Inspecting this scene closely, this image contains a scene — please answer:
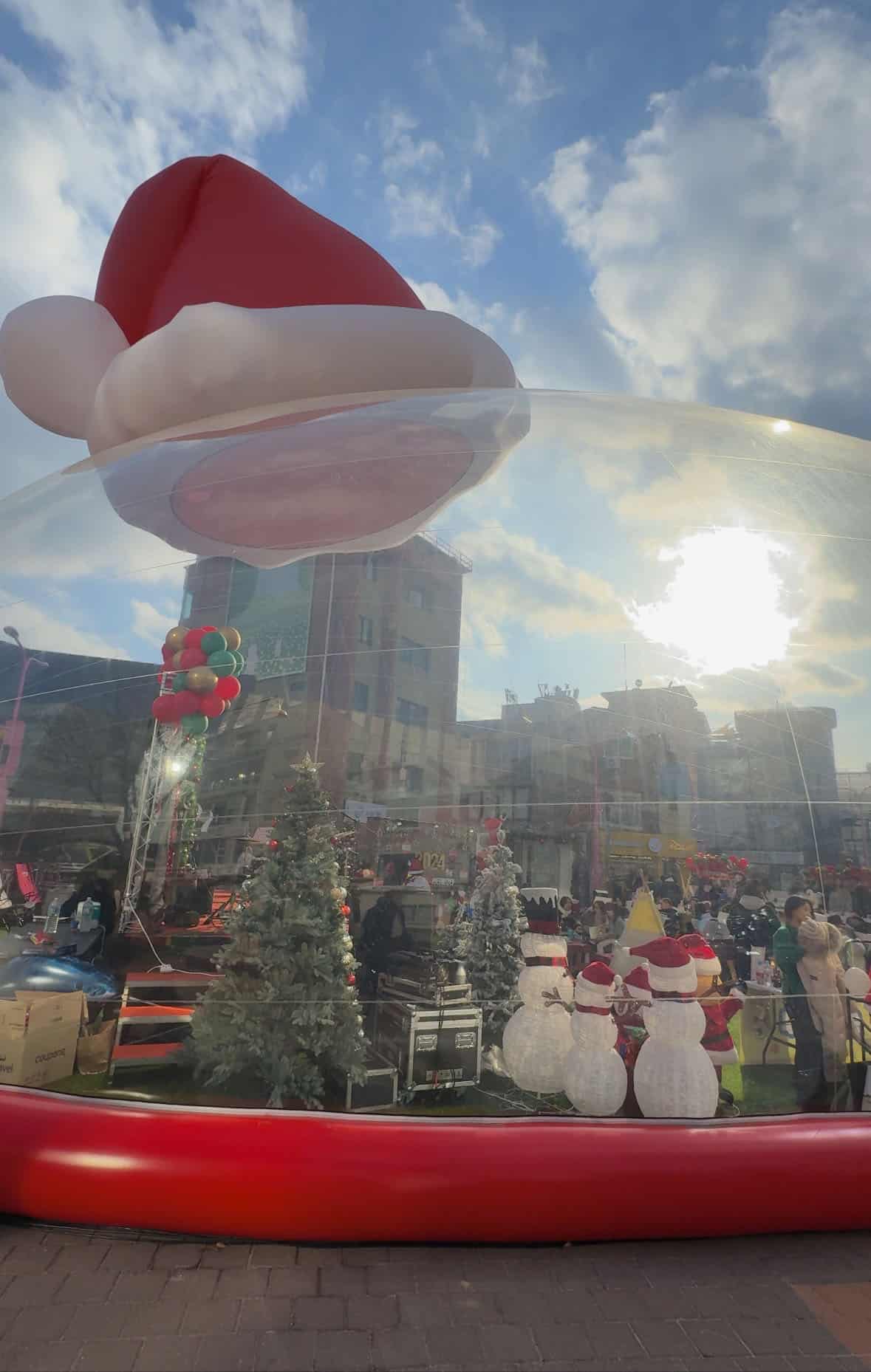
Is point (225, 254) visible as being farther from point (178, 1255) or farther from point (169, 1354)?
point (169, 1354)

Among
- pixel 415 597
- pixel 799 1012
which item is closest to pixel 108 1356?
pixel 799 1012

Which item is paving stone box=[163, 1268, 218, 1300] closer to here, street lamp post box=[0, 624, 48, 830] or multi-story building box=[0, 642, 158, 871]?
multi-story building box=[0, 642, 158, 871]

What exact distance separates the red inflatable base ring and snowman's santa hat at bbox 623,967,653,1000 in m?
0.59

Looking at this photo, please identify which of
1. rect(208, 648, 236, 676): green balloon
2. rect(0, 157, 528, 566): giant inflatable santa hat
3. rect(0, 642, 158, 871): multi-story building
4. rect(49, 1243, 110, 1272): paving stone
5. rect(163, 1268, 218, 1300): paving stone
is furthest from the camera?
rect(0, 157, 528, 566): giant inflatable santa hat

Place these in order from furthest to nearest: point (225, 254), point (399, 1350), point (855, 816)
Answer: point (225, 254), point (855, 816), point (399, 1350)

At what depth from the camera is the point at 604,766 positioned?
12.7ft

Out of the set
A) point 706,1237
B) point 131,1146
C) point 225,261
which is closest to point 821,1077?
point 706,1237

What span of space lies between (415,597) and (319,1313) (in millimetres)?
3082

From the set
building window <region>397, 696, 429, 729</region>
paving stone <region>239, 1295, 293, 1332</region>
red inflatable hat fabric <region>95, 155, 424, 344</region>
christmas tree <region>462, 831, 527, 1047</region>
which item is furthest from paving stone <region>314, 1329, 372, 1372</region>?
red inflatable hat fabric <region>95, 155, 424, 344</region>

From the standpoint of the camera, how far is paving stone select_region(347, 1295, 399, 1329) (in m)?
2.91

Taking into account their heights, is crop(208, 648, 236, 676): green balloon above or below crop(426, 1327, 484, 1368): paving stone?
above

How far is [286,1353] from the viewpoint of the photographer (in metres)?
2.73

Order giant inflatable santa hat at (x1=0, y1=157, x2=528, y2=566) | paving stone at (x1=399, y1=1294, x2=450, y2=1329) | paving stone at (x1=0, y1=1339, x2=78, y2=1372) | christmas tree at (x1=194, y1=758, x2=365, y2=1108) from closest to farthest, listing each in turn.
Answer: paving stone at (x1=0, y1=1339, x2=78, y2=1372), paving stone at (x1=399, y1=1294, x2=450, y2=1329), christmas tree at (x1=194, y1=758, x2=365, y2=1108), giant inflatable santa hat at (x1=0, y1=157, x2=528, y2=566)

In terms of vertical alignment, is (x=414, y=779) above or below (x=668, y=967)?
above
